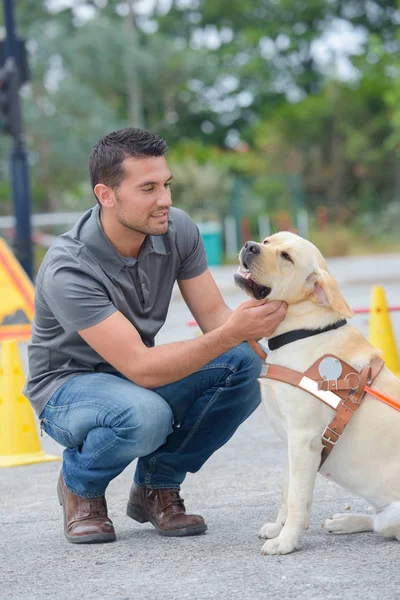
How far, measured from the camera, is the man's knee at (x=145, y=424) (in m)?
3.79

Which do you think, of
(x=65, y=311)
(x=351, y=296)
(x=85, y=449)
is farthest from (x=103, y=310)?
(x=351, y=296)

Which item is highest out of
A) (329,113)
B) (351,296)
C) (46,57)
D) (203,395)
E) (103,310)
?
(46,57)

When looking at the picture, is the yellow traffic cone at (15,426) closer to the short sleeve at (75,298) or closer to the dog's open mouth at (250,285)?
the short sleeve at (75,298)

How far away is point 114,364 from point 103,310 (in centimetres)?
22

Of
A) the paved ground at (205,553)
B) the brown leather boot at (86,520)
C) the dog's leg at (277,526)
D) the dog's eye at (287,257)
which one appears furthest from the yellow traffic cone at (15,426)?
the dog's eye at (287,257)

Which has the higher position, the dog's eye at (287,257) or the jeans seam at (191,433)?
the dog's eye at (287,257)

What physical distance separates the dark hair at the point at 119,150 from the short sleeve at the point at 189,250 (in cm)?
40

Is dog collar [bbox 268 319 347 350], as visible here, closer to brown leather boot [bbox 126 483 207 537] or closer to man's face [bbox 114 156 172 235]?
man's face [bbox 114 156 172 235]

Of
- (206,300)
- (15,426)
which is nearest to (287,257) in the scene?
(206,300)

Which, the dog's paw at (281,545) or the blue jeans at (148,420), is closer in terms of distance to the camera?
the dog's paw at (281,545)

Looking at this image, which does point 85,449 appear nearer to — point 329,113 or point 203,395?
point 203,395

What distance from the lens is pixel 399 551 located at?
353 cm

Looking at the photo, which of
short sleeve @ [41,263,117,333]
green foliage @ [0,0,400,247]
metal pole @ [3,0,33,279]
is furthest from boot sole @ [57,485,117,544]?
green foliage @ [0,0,400,247]

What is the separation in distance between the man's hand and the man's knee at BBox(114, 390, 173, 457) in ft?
1.36
